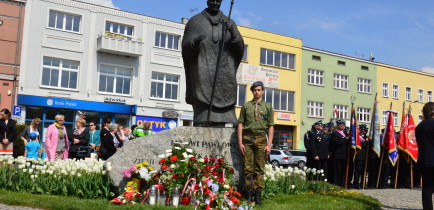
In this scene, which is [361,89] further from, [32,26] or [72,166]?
[72,166]

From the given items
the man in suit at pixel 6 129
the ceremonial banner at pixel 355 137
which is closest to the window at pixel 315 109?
the ceremonial banner at pixel 355 137

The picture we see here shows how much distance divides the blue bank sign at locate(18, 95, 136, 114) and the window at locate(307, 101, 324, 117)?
17089mm

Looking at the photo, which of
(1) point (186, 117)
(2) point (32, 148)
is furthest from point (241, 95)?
(2) point (32, 148)

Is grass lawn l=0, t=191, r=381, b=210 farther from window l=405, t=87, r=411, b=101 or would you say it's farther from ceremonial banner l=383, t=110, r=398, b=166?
window l=405, t=87, r=411, b=101

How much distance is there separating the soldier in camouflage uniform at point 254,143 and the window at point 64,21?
2442 centimetres

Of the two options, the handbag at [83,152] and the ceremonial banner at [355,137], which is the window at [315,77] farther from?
the handbag at [83,152]

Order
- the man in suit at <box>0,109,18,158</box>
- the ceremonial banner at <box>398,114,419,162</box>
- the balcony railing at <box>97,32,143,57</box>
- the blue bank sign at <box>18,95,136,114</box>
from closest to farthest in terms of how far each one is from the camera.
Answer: the man in suit at <box>0,109,18,158</box>, the ceremonial banner at <box>398,114,419,162</box>, the blue bank sign at <box>18,95,136,114</box>, the balcony railing at <box>97,32,143,57</box>

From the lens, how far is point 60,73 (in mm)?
28375

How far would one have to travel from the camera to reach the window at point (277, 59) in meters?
37.8

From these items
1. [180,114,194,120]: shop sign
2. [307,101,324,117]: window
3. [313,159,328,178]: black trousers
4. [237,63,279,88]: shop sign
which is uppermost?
[237,63,279,88]: shop sign

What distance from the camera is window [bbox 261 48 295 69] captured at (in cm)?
3783

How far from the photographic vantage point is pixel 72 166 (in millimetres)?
8156

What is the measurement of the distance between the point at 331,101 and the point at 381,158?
28.8m

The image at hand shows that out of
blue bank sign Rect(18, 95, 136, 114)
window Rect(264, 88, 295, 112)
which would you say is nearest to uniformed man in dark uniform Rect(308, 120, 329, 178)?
blue bank sign Rect(18, 95, 136, 114)
